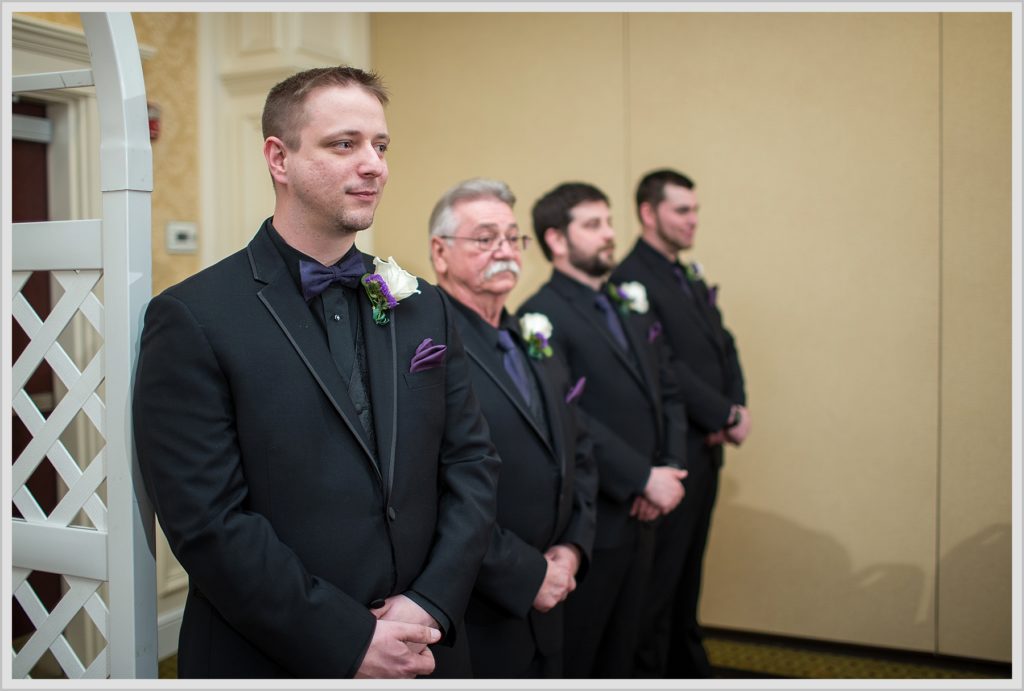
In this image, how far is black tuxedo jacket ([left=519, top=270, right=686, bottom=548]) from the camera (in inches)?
110

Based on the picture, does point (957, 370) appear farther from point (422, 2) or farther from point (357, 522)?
point (357, 522)

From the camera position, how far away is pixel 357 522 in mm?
1578

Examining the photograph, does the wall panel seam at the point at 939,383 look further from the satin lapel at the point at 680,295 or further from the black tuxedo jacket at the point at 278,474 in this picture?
the black tuxedo jacket at the point at 278,474

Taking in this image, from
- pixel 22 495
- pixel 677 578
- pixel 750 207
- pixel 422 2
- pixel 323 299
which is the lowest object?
pixel 677 578

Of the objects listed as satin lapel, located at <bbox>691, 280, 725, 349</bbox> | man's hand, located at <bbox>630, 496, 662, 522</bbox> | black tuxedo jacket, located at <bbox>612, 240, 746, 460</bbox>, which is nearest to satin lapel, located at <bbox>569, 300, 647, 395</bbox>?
man's hand, located at <bbox>630, 496, 662, 522</bbox>

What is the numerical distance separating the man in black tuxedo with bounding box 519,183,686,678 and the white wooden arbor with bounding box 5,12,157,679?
1.34 meters

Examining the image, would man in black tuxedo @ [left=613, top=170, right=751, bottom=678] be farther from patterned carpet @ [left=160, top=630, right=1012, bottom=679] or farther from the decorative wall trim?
the decorative wall trim

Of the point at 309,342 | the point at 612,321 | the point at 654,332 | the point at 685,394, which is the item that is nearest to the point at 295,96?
the point at 309,342

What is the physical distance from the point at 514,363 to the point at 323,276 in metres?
0.81

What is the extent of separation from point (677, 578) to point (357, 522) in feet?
6.84

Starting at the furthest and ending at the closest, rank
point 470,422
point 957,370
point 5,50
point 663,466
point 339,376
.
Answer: point 957,370, point 663,466, point 470,422, point 5,50, point 339,376

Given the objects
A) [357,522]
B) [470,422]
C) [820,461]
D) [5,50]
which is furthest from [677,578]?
[5,50]

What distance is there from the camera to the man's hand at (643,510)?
289 centimetres

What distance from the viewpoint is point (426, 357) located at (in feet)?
5.57
